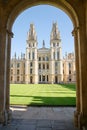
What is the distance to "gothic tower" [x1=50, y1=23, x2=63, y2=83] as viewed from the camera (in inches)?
3209

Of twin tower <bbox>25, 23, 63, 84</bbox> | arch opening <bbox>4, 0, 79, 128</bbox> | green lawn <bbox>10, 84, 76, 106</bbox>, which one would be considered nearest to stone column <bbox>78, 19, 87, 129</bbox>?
arch opening <bbox>4, 0, 79, 128</bbox>

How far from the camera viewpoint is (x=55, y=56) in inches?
3332

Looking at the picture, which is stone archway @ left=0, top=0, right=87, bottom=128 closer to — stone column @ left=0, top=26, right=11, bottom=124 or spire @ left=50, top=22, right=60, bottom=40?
stone column @ left=0, top=26, right=11, bottom=124

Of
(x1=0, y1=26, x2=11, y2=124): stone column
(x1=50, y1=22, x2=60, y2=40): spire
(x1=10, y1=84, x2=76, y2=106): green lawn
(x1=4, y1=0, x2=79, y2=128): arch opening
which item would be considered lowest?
(x1=10, y1=84, x2=76, y2=106): green lawn

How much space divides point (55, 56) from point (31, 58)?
933 centimetres

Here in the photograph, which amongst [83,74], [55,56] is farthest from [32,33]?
[83,74]

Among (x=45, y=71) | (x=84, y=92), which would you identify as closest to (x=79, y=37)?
(x=84, y=92)

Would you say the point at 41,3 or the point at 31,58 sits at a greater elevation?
the point at 31,58

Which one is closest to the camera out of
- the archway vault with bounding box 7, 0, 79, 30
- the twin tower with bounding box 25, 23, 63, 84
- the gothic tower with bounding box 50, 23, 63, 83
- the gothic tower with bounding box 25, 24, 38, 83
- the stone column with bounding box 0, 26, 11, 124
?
the stone column with bounding box 0, 26, 11, 124

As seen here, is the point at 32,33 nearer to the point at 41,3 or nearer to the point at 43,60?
the point at 43,60

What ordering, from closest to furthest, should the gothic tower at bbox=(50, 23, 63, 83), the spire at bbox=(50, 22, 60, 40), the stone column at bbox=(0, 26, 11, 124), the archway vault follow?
1. the stone column at bbox=(0, 26, 11, 124)
2. the archway vault
3. the gothic tower at bbox=(50, 23, 63, 83)
4. the spire at bbox=(50, 22, 60, 40)

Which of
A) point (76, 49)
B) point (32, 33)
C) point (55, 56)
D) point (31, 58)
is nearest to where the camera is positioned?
point (76, 49)

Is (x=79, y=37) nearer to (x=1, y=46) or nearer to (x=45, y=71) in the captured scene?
(x=1, y=46)

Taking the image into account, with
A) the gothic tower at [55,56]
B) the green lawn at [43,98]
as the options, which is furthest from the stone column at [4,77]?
the gothic tower at [55,56]
